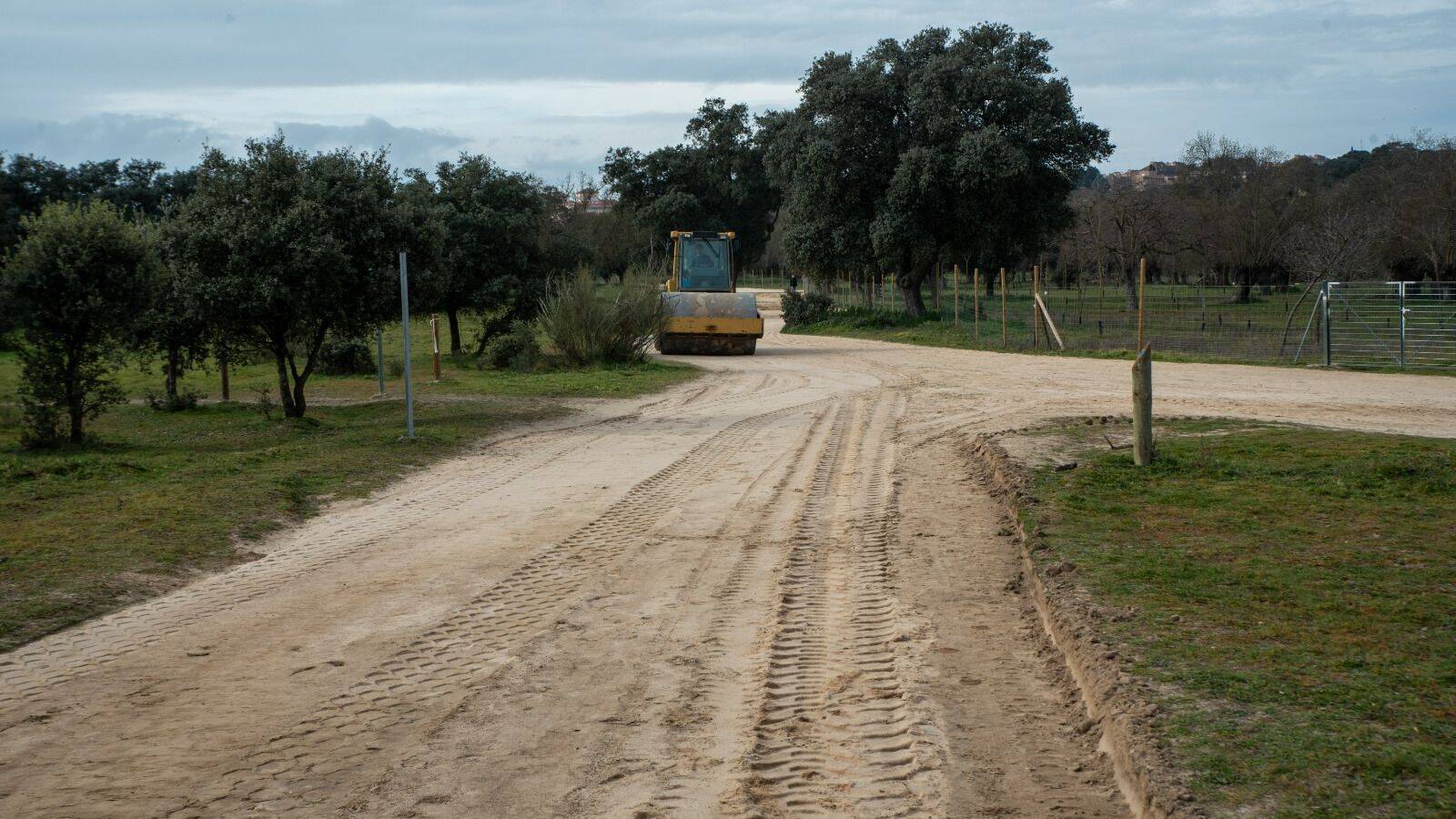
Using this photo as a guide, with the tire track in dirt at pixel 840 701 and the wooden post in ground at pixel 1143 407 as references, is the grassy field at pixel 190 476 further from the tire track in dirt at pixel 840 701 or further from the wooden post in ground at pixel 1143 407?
the wooden post in ground at pixel 1143 407

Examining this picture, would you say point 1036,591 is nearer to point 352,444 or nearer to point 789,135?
point 352,444

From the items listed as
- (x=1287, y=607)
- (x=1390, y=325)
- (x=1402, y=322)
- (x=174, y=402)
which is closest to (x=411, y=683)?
(x=1287, y=607)

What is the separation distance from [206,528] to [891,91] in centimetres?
3229

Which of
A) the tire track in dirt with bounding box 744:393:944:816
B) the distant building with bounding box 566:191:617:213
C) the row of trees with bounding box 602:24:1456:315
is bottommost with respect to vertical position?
the tire track in dirt with bounding box 744:393:944:816

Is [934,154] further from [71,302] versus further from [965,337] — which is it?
[71,302]

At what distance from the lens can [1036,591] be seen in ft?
22.6

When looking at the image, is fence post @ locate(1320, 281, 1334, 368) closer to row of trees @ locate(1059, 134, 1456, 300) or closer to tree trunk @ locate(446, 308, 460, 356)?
row of trees @ locate(1059, 134, 1456, 300)

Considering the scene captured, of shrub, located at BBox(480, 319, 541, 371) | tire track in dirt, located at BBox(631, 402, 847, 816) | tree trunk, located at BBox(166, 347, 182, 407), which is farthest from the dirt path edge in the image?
shrub, located at BBox(480, 319, 541, 371)

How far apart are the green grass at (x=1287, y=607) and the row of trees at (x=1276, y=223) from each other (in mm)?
30771

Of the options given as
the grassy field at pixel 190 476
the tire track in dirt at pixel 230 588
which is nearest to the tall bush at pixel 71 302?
the grassy field at pixel 190 476

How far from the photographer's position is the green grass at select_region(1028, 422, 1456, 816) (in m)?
4.02

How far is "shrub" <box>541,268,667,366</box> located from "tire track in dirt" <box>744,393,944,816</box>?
53.7 feet

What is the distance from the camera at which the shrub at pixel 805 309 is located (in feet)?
141

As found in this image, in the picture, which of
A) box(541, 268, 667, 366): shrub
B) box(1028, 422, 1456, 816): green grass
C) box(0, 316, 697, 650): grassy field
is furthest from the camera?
box(541, 268, 667, 366): shrub
